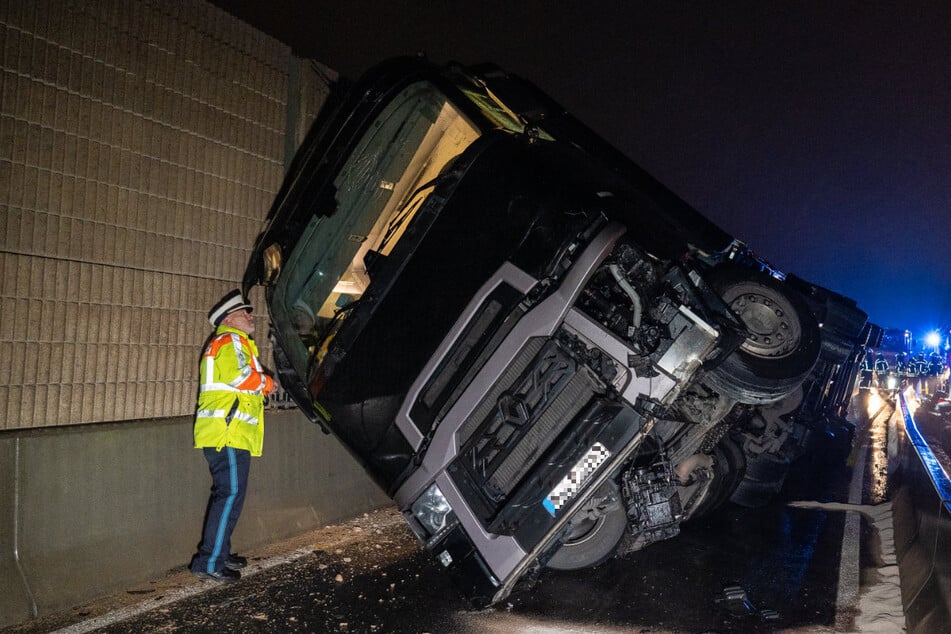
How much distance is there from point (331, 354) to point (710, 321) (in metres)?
2.19

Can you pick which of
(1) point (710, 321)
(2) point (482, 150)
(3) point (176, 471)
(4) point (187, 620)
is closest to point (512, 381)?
(1) point (710, 321)

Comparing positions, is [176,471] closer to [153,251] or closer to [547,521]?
[153,251]

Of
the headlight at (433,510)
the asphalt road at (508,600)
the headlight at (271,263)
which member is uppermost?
the headlight at (271,263)

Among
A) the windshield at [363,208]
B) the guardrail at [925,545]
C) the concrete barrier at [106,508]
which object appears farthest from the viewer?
the windshield at [363,208]

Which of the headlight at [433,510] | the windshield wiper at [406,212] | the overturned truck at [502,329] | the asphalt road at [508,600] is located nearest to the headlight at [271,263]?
the overturned truck at [502,329]

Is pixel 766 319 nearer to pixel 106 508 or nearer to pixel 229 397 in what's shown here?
pixel 229 397

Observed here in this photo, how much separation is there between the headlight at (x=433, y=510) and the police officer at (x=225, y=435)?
1.42 metres

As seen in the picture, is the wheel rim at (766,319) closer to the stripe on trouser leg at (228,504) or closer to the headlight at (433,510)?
the headlight at (433,510)

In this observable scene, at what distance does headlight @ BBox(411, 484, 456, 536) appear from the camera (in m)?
3.71

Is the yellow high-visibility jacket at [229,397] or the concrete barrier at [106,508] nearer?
the concrete barrier at [106,508]

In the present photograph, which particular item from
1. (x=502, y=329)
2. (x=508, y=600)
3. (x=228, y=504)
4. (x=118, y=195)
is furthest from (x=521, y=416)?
(x=118, y=195)

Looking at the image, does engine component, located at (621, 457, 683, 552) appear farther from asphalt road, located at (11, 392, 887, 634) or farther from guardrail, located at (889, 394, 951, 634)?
guardrail, located at (889, 394, 951, 634)

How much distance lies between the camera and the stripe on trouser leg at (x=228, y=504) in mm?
4391

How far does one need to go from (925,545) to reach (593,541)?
2.04 meters
